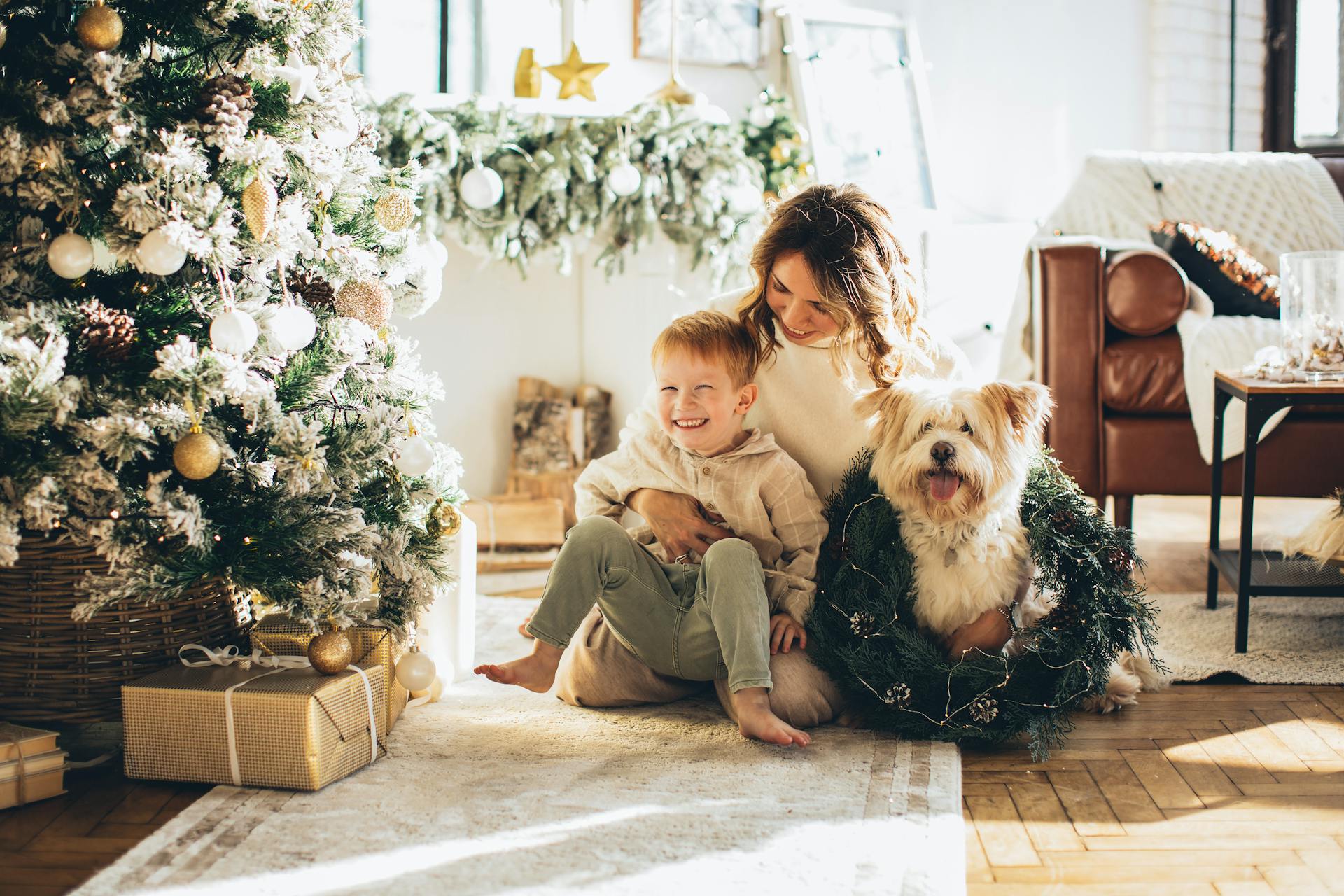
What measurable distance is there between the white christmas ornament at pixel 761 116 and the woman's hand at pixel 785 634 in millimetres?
2254

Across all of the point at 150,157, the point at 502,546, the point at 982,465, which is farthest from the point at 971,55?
the point at 150,157

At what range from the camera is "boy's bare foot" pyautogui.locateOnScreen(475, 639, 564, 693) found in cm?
201

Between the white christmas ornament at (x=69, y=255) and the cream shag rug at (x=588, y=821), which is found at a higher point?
the white christmas ornament at (x=69, y=255)

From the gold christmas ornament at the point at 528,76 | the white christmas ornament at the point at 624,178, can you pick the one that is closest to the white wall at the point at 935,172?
the gold christmas ornament at the point at 528,76

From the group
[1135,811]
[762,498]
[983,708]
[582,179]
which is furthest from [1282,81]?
[1135,811]

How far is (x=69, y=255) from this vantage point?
1.66 meters

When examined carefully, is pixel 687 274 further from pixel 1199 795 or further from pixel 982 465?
pixel 1199 795

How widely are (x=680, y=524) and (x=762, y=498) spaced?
16 centimetres

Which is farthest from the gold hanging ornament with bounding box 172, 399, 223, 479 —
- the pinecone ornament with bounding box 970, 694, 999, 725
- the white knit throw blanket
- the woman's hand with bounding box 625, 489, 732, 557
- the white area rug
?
the white knit throw blanket

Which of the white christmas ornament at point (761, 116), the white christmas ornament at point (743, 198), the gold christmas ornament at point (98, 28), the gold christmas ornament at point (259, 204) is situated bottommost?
the gold christmas ornament at point (259, 204)

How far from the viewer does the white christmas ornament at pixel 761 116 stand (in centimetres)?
384

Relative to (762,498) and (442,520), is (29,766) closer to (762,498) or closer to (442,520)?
(442,520)

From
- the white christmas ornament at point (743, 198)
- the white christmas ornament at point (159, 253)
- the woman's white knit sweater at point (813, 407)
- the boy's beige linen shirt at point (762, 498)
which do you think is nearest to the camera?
the white christmas ornament at point (159, 253)

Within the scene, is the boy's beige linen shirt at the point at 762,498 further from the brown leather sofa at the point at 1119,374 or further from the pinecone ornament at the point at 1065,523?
the brown leather sofa at the point at 1119,374
